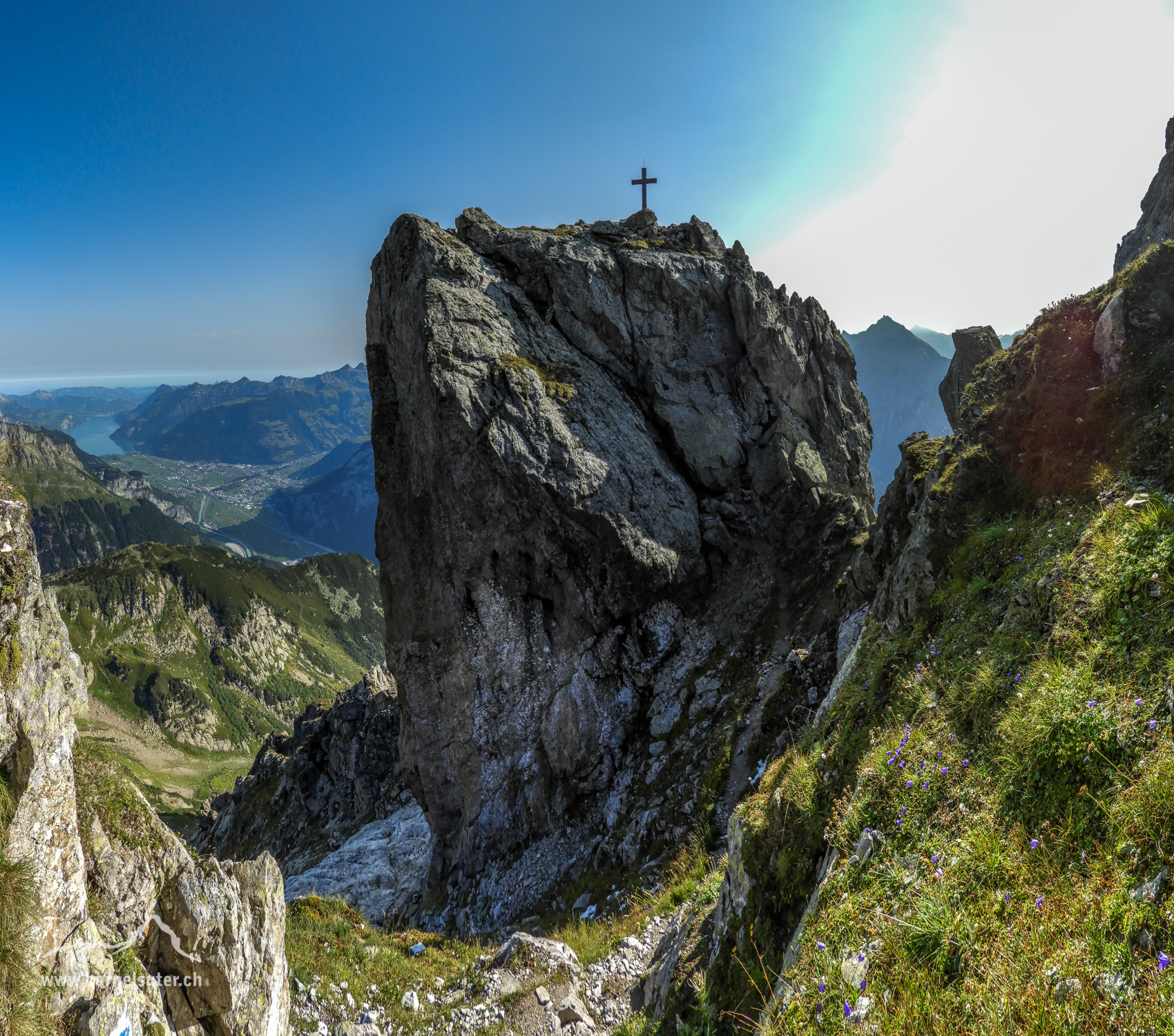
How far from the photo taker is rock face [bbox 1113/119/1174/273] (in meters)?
32.6

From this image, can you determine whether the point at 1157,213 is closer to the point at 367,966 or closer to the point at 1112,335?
the point at 1112,335

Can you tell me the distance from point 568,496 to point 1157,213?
4132 cm

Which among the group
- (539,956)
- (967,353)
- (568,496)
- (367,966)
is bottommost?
(367,966)

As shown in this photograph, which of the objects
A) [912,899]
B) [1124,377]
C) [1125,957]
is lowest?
[912,899]

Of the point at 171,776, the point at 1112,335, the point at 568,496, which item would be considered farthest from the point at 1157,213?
the point at 171,776

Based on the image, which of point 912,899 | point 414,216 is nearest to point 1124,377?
point 912,899

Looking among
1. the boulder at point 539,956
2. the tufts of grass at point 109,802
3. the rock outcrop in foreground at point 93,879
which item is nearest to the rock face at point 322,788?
the boulder at point 539,956

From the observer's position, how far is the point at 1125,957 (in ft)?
13.4

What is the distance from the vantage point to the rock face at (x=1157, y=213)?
3259 cm

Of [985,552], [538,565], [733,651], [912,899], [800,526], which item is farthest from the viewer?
[800,526]

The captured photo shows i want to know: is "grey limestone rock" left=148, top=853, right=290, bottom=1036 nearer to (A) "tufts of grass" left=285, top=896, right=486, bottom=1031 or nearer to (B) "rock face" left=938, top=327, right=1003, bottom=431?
(A) "tufts of grass" left=285, top=896, right=486, bottom=1031

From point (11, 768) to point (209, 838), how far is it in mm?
79574

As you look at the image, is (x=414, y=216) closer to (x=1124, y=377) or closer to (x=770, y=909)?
(x=1124, y=377)

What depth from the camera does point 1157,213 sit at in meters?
34.6
